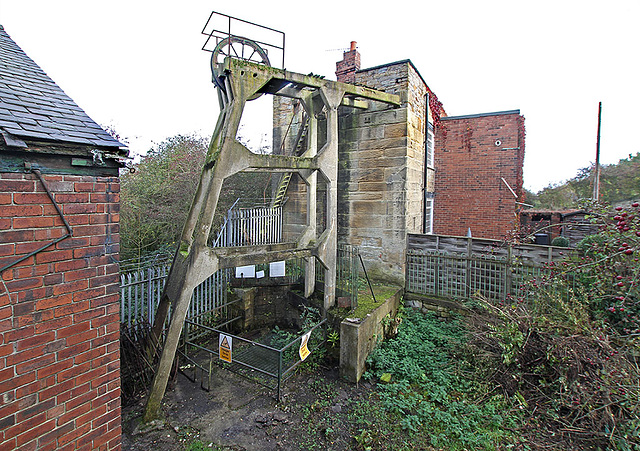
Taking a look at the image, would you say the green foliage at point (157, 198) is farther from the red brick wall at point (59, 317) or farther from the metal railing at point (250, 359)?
the red brick wall at point (59, 317)

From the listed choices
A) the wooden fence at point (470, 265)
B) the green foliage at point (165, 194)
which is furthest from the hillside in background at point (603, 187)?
the green foliage at point (165, 194)

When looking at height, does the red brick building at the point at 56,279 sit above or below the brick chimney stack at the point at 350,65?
below

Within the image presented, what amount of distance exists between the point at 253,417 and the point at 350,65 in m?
9.33

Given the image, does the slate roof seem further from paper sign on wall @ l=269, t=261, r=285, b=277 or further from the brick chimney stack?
the brick chimney stack

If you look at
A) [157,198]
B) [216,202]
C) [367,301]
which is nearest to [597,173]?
[367,301]

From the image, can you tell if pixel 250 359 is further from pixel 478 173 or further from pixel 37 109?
pixel 478 173

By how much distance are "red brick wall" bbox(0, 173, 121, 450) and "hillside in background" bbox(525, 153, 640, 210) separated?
55.9 ft

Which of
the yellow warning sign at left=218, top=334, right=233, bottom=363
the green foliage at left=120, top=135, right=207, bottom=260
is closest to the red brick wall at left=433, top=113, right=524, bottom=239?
the green foliage at left=120, top=135, right=207, bottom=260

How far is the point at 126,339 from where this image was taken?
18.9 feet

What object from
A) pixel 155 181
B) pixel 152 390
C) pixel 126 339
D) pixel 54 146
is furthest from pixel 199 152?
pixel 54 146

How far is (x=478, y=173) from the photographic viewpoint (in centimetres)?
1362

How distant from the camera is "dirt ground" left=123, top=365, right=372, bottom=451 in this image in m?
4.68

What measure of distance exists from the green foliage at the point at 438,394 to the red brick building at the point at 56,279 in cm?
355

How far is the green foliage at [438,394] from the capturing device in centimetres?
476
